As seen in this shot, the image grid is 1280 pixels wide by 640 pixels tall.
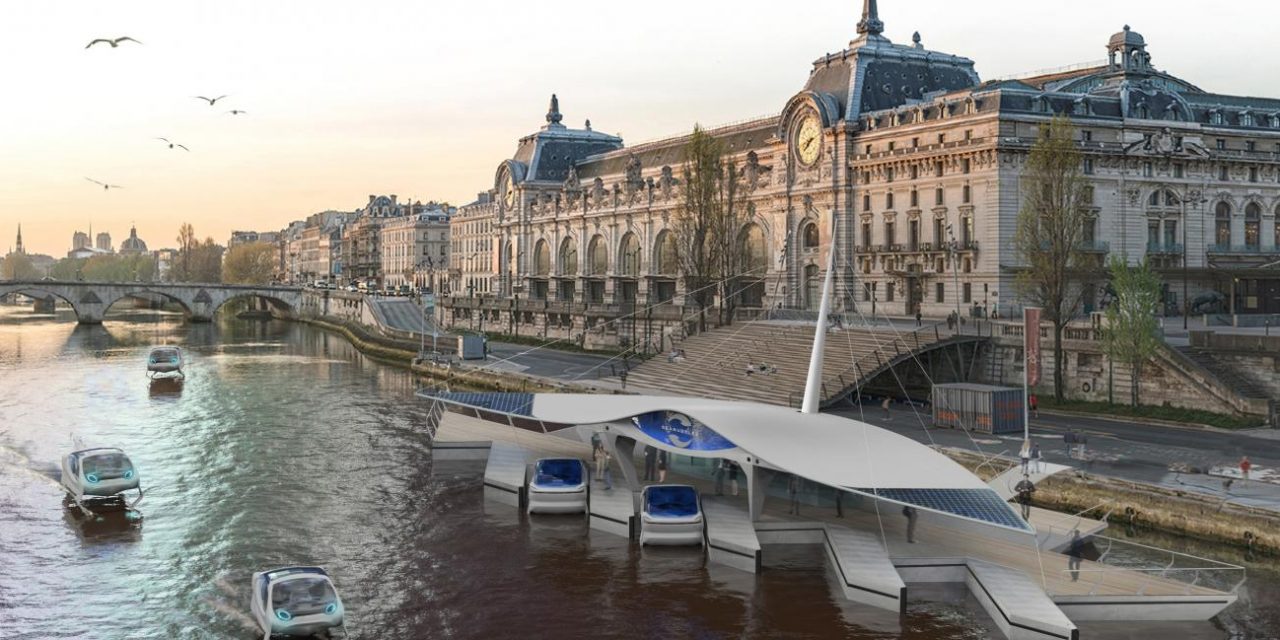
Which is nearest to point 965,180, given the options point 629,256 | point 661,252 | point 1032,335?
point 1032,335

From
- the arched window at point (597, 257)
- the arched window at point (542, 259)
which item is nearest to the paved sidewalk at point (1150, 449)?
the arched window at point (597, 257)

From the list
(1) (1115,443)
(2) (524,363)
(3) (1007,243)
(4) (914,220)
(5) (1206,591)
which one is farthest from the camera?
(2) (524,363)

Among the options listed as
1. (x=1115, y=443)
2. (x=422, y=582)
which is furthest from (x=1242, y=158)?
(x=422, y=582)

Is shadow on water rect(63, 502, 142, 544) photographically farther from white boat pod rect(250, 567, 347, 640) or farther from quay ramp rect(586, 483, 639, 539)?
quay ramp rect(586, 483, 639, 539)

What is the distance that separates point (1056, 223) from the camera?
6406cm

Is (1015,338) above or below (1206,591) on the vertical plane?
above

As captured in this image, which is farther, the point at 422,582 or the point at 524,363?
the point at 524,363

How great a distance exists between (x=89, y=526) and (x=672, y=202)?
7967cm

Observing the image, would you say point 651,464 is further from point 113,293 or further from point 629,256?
point 113,293

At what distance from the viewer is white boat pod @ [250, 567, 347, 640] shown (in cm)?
3130

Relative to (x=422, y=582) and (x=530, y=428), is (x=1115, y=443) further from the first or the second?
(x=422, y=582)

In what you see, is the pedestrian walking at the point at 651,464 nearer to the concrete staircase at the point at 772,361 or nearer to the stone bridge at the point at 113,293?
the concrete staircase at the point at 772,361

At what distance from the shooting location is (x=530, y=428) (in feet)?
172

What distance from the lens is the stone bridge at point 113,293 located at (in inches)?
6826
